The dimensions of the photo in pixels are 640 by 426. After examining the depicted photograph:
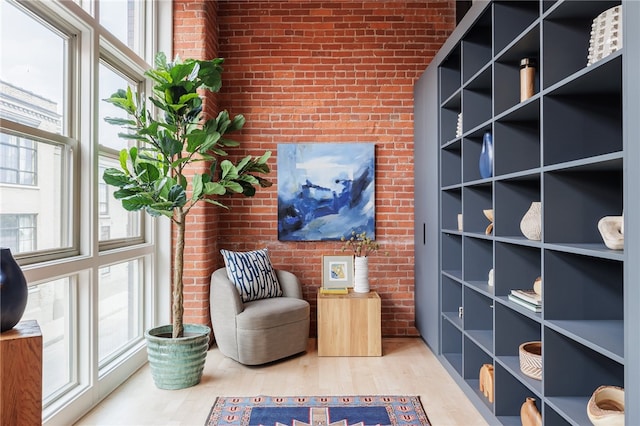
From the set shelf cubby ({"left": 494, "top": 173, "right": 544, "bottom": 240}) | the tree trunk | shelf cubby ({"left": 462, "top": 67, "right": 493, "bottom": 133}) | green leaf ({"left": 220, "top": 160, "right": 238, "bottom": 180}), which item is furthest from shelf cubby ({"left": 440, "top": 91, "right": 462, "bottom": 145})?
the tree trunk

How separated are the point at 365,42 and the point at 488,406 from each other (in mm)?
3381

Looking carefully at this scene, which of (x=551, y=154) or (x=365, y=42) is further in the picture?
(x=365, y=42)

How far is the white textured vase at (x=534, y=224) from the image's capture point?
215cm

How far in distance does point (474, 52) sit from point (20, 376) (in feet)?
10.1

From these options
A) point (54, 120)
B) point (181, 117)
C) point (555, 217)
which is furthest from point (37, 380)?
point (555, 217)

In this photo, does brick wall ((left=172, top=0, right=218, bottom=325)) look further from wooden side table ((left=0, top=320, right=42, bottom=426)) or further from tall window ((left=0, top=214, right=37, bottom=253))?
wooden side table ((left=0, top=320, right=42, bottom=426))

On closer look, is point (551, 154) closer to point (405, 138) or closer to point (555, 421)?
point (555, 421)

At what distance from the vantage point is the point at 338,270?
4.20 meters

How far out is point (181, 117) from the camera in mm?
3080

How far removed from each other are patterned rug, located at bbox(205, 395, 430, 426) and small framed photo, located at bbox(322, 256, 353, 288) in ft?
4.31

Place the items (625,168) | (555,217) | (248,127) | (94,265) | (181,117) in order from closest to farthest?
(625,168) < (555,217) < (94,265) < (181,117) < (248,127)

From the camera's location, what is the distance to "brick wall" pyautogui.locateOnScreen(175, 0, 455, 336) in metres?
4.44

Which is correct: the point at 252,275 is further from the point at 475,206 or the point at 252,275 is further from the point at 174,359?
the point at 475,206

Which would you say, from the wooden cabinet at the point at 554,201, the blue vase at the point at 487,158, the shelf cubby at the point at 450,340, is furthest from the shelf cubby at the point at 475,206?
the shelf cubby at the point at 450,340
